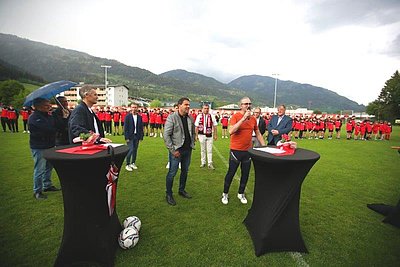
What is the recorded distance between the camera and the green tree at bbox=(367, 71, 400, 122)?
44.6m

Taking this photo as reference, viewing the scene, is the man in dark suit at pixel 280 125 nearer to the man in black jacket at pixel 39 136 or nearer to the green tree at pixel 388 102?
the man in black jacket at pixel 39 136

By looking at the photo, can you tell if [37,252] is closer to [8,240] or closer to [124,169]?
[8,240]


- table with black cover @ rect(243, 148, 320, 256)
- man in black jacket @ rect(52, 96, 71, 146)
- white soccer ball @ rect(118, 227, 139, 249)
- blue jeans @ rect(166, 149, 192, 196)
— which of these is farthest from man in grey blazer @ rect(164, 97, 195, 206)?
man in black jacket @ rect(52, 96, 71, 146)

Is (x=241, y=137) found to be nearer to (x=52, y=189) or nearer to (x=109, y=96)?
(x=52, y=189)

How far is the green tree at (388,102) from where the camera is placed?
146ft

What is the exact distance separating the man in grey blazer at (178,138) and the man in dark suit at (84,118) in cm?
136

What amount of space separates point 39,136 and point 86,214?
306 centimetres

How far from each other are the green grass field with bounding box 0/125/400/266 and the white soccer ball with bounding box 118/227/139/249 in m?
0.08

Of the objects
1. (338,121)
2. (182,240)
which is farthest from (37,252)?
(338,121)

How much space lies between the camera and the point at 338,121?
1931cm

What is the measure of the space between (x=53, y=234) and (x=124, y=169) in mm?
3701

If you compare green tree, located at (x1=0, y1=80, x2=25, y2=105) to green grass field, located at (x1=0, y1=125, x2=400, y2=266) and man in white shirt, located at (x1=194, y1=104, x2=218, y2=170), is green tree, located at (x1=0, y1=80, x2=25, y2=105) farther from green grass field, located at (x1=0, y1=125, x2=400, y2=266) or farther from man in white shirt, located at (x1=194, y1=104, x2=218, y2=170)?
man in white shirt, located at (x1=194, y1=104, x2=218, y2=170)

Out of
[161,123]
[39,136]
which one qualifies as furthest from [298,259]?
[161,123]

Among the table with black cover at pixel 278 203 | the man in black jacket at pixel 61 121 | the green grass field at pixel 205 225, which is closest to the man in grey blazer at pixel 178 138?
the green grass field at pixel 205 225
